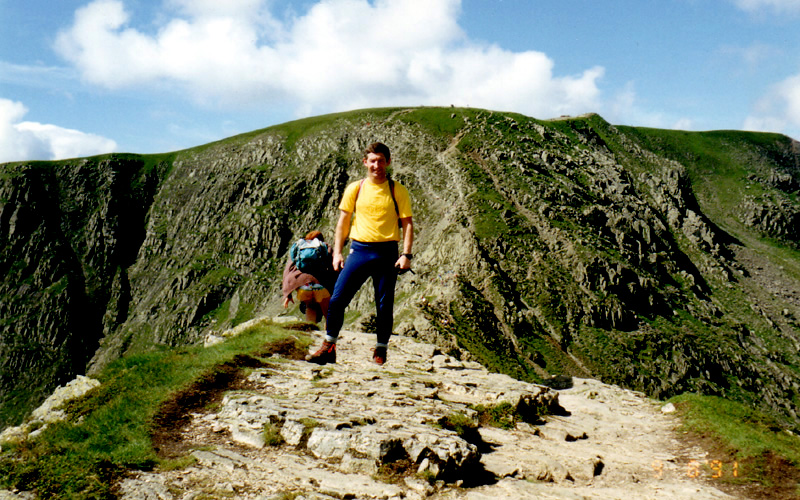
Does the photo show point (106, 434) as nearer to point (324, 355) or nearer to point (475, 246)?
point (324, 355)

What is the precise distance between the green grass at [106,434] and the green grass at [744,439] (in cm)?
949

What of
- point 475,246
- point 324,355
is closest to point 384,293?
point 324,355

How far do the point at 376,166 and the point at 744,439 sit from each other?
9.03 meters

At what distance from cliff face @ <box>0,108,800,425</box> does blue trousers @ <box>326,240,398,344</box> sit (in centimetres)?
3912

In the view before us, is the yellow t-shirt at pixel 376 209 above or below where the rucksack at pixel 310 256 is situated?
above

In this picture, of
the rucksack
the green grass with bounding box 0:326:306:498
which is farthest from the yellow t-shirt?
the green grass with bounding box 0:326:306:498

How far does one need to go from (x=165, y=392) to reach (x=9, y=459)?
281 centimetres

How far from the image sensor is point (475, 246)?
75188mm

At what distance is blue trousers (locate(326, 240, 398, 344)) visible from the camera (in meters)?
9.17

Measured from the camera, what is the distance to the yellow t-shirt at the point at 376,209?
908 cm

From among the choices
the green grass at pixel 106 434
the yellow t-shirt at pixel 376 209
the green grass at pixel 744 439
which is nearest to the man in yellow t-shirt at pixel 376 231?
the yellow t-shirt at pixel 376 209

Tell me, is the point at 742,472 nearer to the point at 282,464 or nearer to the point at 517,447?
the point at 517,447

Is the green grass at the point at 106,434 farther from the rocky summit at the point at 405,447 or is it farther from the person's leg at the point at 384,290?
the person's leg at the point at 384,290
